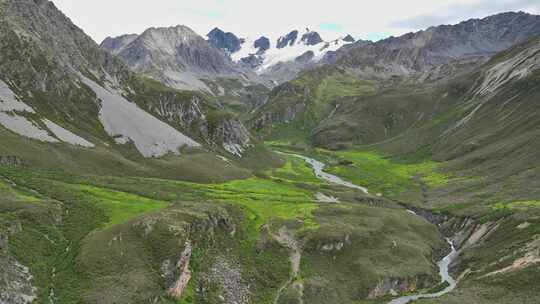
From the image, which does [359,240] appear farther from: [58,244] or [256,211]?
[58,244]

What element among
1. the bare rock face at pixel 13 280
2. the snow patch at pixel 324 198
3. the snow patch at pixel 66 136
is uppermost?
the snow patch at pixel 66 136

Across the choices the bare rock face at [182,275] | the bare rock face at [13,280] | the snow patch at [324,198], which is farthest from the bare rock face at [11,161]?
the snow patch at [324,198]

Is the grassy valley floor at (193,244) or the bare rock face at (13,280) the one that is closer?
the bare rock face at (13,280)

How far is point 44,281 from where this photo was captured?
2302 inches

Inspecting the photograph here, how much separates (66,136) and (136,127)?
33.3 m

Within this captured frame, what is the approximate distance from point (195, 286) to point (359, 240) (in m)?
36.8

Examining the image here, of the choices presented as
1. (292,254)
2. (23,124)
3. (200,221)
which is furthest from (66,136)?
(292,254)

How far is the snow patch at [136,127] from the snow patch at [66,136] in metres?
17.7

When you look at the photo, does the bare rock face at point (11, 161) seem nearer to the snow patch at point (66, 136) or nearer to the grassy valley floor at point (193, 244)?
the grassy valley floor at point (193, 244)

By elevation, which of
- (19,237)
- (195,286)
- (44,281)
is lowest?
(195,286)

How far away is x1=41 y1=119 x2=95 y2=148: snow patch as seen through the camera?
5079 inches

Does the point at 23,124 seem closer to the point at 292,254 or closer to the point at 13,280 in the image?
the point at 13,280

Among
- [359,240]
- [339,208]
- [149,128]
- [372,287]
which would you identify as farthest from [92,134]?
[372,287]

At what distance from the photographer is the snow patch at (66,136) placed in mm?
129000
